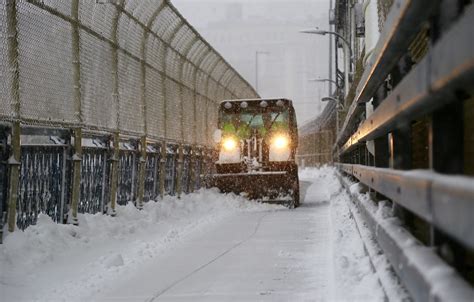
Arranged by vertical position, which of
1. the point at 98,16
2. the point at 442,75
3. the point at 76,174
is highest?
the point at 98,16

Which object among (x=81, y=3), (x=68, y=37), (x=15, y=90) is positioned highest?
(x=81, y=3)

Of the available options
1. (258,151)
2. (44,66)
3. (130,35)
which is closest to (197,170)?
(258,151)

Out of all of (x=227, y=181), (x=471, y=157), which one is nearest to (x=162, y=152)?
(x=227, y=181)

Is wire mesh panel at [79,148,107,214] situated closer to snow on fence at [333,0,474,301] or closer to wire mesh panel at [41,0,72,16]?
wire mesh panel at [41,0,72,16]

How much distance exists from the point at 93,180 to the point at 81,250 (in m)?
2.22

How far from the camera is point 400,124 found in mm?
2715

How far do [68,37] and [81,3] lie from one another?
26.8 inches

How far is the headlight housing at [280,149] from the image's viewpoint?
1441cm

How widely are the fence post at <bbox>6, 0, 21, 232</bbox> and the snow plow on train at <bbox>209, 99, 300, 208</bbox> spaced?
7959 millimetres

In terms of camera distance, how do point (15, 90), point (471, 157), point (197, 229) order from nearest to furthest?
point (471, 157) < point (15, 90) < point (197, 229)

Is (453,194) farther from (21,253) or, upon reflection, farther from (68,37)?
(68,37)

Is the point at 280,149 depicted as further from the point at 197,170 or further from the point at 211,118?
the point at 211,118

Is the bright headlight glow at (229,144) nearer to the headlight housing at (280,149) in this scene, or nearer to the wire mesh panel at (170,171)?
the headlight housing at (280,149)

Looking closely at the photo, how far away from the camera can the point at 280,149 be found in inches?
571
